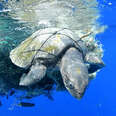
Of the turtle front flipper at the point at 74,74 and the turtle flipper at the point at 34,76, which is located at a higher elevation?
the turtle front flipper at the point at 74,74

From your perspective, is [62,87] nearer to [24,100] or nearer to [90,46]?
[24,100]

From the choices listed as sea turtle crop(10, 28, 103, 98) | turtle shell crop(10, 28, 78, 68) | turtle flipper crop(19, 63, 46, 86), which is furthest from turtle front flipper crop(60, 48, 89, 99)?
turtle flipper crop(19, 63, 46, 86)

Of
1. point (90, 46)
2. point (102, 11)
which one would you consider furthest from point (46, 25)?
point (90, 46)

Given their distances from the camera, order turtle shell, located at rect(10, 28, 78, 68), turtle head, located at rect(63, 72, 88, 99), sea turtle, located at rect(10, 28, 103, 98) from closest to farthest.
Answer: turtle head, located at rect(63, 72, 88, 99), sea turtle, located at rect(10, 28, 103, 98), turtle shell, located at rect(10, 28, 78, 68)

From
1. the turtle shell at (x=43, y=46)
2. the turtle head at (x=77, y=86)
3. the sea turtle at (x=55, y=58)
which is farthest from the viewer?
the turtle shell at (x=43, y=46)

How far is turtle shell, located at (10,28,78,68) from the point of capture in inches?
250

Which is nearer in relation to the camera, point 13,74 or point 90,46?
point 13,74

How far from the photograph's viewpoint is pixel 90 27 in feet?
55.4

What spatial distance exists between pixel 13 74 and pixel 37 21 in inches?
286

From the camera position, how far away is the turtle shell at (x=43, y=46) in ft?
20.8

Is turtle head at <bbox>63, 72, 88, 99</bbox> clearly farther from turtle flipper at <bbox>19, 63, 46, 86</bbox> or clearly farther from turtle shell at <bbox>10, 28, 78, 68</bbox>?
turtle shell at <bbox>10, 28, 78, 68</bbox>

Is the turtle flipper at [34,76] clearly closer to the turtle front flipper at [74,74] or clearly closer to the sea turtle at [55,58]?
the sea turtle at [55,58]

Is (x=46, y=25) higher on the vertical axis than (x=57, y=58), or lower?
lower

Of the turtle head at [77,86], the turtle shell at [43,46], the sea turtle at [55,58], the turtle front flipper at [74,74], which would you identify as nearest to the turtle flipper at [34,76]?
the sea turtle at [55,58]
